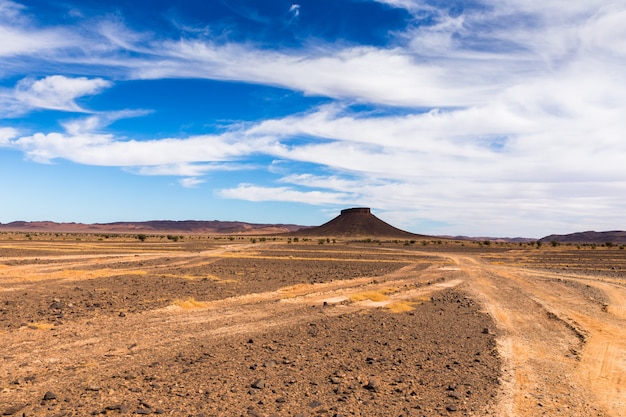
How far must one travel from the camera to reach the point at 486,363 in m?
9.66

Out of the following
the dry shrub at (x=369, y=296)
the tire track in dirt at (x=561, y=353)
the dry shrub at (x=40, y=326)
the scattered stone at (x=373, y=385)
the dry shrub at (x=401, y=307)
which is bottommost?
the dry shrub at (x=40, y=326)

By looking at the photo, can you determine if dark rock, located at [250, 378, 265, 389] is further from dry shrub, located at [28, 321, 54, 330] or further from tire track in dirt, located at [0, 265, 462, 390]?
dry shrub, located at [28, 321, 54, 330]

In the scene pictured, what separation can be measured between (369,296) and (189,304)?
7.40 m

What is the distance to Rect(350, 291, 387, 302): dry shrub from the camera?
1877 centimetres

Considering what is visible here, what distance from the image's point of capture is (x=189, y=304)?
16.4m

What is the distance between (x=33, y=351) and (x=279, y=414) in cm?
624

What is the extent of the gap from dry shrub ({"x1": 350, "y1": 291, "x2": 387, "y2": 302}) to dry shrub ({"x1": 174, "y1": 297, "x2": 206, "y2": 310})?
5871 millimetres

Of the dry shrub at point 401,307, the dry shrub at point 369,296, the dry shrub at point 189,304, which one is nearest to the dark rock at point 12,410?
the dry shrub at point 189,304

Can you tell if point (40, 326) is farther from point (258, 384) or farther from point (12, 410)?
point (258, 384)

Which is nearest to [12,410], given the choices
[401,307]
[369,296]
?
[401,307]

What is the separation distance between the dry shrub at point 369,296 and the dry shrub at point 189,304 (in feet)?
19.3

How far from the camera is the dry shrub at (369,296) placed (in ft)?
61.6

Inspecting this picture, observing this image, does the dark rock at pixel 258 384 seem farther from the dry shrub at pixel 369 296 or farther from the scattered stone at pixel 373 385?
the dry shrub at pixel 369 296

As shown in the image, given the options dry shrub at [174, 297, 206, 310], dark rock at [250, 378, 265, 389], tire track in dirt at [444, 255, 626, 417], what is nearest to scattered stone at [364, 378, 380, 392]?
dark rock at [250, 378, 265, 389]
